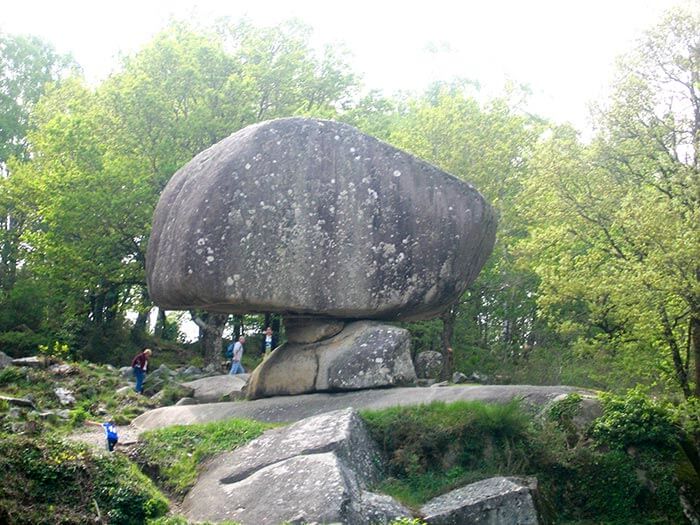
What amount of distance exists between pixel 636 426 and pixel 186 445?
7741 millimetres

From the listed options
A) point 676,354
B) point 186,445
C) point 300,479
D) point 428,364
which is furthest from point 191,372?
point 300,479

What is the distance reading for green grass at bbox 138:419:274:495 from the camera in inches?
595

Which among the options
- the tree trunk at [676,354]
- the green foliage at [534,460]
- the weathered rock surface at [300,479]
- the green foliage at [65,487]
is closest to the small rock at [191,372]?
the weathered rock surface at [300,479]

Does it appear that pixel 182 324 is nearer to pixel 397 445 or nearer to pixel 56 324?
pixel 56 324

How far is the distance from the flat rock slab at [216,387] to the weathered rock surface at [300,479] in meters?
6.22

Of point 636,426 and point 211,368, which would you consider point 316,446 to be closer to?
point 636,426

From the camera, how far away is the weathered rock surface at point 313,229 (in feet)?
60.5

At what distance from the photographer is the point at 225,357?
3691 centimetres

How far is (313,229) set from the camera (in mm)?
18750

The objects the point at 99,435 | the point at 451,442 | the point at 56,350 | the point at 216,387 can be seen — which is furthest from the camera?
the point at 56,350

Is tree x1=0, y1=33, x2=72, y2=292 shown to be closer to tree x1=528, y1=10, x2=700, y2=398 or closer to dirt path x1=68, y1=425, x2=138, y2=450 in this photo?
dirt path x1=68, y1=425, x2=138, y2=450

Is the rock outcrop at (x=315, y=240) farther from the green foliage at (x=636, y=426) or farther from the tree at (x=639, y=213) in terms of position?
the green foliage at (x=636, y=426)

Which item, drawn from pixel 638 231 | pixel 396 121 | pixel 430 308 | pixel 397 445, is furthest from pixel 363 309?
pixel 396 121

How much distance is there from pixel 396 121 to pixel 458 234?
23785mm
